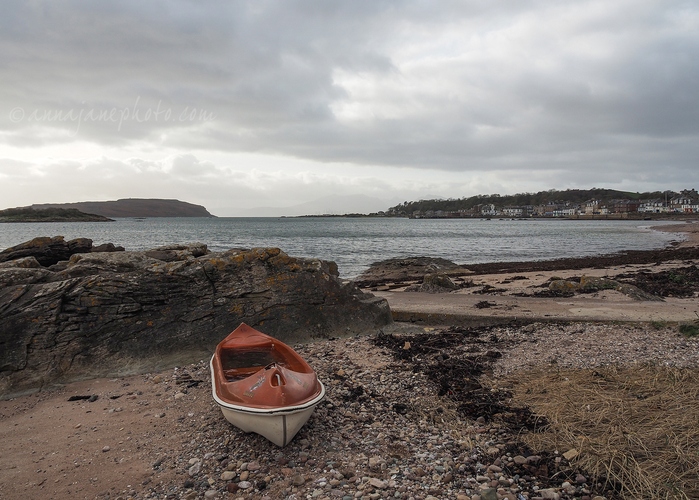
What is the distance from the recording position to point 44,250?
41.5 ft

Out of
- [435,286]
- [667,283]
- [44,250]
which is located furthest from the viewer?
[667,283]

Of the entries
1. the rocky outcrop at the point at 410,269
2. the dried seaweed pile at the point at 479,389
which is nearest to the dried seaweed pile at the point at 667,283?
the rocky outcrop at the point at 410,269

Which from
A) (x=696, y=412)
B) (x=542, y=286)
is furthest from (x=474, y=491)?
(x=542, y=286)

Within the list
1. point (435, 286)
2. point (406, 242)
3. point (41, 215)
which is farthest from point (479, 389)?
point (41, 215)

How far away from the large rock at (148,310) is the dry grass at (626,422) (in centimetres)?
460

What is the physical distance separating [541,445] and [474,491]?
110cm

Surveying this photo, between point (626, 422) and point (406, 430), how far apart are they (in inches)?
95.7

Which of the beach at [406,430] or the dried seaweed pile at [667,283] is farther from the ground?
the beach at [406,430]

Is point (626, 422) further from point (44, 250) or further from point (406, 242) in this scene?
point (406, 242)

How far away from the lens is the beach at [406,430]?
4227 mm

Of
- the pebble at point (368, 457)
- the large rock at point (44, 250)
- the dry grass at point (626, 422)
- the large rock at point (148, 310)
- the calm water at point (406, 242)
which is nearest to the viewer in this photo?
the dry grass at point (626, 422)

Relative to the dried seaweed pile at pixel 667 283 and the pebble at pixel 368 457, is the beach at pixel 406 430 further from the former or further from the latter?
the dried seaweed pile at pixel 667 283

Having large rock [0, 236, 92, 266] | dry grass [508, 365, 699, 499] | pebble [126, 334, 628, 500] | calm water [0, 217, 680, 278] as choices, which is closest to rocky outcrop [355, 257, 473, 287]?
calm water [0, 217, 680, 278]

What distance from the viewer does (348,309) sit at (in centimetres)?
1019
